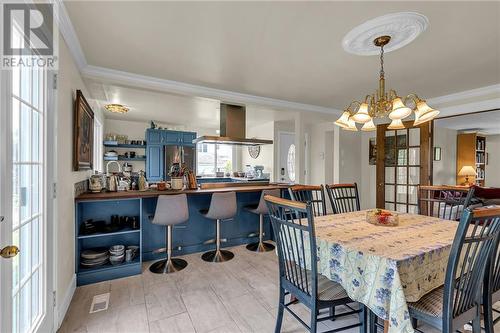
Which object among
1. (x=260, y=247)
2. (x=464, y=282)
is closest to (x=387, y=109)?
(x=464, y=282)

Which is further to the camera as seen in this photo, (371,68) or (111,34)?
A: (371,68)

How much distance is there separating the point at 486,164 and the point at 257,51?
876 centimetres

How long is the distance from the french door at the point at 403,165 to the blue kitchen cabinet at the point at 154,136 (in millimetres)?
4935

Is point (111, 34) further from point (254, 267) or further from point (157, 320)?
point (254, 267)

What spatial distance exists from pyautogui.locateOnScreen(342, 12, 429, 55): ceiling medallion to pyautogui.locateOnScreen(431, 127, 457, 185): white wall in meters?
5.00

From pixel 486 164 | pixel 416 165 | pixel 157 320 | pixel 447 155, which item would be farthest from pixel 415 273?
pixel 486 164

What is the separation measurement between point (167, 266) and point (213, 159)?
4.79 m

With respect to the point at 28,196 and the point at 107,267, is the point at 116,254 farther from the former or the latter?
the point at 28,196

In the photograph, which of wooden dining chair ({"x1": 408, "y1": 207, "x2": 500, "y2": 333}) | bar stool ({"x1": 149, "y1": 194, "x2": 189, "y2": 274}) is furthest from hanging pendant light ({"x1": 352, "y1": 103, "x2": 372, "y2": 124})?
bar stool ({"x1": 149, "y1": 194, "x2": 189, "y2": 274})

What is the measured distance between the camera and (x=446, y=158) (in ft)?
20.2

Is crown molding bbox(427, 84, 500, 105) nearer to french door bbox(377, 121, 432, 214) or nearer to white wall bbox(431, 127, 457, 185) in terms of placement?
french door bbox(377, 121, 432, 214)

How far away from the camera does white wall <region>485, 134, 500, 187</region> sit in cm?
731

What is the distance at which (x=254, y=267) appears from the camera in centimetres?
290

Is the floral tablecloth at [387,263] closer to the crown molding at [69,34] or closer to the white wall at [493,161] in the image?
the crown molding at [69,34]
